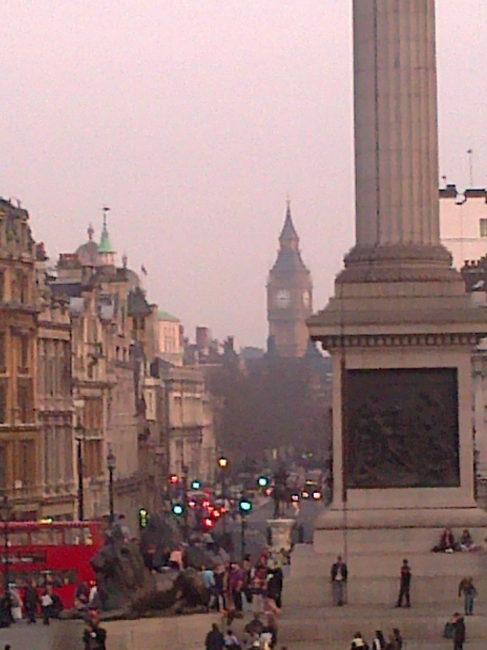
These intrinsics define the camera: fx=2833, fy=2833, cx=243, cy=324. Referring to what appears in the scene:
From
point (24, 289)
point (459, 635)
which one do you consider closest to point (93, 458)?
point (24, 289)

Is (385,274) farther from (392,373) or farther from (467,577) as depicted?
(467,577)

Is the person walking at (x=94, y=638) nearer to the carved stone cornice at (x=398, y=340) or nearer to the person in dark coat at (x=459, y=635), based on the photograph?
the person in dark coat at (x=459, y=635)

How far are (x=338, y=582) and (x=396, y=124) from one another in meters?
10.7

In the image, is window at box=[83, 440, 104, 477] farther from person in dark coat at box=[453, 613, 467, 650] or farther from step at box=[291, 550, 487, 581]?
person in dark coat at box=[453, 613, 467, 650]

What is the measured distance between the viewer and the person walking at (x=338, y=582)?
192 feet

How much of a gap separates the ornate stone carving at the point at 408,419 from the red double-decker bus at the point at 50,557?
1242 centimetres

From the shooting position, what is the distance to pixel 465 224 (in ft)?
573

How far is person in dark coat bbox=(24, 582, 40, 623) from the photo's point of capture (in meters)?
66.9

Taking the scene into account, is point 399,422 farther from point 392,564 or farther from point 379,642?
point 379,642

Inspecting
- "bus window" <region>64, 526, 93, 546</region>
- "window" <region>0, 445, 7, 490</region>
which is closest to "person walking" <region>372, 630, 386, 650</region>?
"bus window" <region>64, 526, 93, 546</region>

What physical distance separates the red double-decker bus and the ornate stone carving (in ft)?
40.7

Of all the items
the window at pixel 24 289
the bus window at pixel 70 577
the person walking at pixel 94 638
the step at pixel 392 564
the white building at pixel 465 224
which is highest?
the white building at pixel 465 224

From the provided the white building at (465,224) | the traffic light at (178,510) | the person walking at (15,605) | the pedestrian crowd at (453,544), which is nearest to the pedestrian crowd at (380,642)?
the pedestrian crowd at (453,544)

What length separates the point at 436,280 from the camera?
205 feet
